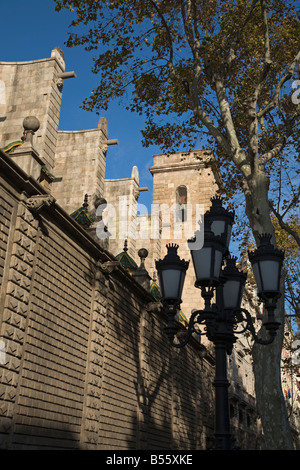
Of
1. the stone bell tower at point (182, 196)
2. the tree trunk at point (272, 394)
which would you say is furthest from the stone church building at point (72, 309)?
the stone bell tower at point (182, 196)

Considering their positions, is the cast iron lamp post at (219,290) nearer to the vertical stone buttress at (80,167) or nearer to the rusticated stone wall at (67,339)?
the rusticated stone wall at (67,339)

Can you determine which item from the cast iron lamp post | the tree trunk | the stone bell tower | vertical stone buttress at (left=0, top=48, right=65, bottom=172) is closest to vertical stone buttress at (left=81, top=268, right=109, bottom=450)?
vertical stone buttress at (left=0, top=48, right=65, bottom=172)

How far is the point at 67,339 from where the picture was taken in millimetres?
10195

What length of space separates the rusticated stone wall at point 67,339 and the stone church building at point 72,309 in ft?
0.09

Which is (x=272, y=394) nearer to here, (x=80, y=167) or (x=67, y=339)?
(x=67, y=339)

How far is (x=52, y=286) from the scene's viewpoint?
9.76 metres

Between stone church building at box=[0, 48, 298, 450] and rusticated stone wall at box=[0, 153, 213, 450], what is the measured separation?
26 millimetres

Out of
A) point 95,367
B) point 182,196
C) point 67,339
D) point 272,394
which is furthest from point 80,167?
point 182,196

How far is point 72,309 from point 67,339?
Result: 0.72 metres

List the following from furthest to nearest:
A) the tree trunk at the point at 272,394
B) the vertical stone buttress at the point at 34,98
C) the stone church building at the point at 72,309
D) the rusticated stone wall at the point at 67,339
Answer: the vertical stone buttress at the point at 34,98
the tree trunk at the point at 272,394
the stone church building at the point at 72,309
the rusticated stone wall at the point at 67,339

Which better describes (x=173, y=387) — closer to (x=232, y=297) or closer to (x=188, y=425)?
(x=188, y=425)

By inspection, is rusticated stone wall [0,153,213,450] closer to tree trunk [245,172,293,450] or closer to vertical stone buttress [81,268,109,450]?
vertical stone buttress [81,268,109,450]

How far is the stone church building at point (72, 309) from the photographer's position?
8359 millimetres

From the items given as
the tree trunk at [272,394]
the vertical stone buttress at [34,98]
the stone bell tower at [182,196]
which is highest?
the stone bell tower at [182,196]
